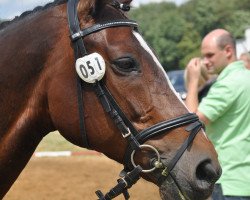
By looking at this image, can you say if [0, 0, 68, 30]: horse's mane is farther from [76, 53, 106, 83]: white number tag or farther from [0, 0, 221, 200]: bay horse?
[76, 53, 106, 83]: white number tag

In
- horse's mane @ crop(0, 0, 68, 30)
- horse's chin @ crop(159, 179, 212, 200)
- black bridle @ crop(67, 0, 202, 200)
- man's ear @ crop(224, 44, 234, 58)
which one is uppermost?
horse's mane @ crop(0, 0, 68, 30)

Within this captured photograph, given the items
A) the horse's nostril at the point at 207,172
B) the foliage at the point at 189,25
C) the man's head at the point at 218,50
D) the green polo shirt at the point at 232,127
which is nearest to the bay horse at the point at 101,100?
the horse's nostril at the point at 207,172

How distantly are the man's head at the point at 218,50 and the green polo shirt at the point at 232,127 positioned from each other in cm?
29

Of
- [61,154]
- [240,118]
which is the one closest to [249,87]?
[240,118]

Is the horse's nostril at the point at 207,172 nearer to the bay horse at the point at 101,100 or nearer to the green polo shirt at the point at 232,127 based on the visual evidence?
the bay horse at the point at 101,100

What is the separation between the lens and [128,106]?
3.06 m

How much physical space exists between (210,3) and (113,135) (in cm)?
8067

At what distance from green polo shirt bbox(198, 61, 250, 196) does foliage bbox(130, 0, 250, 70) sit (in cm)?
5747

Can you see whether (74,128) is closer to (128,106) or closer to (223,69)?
(128,106)

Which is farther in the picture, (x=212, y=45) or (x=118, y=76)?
(x=212, y=45)

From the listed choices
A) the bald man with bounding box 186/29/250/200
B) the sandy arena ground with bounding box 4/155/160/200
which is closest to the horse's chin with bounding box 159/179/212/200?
the bald man with bounding box 186/29/250/200

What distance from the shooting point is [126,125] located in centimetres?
306

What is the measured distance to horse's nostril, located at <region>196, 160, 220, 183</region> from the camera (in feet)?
9.49

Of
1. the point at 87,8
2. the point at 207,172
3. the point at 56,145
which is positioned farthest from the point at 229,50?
the point at 56,145
